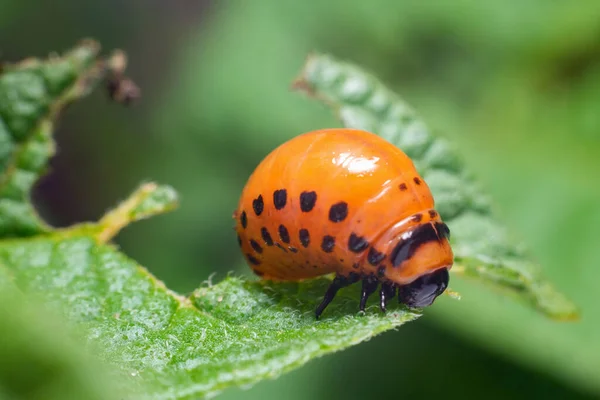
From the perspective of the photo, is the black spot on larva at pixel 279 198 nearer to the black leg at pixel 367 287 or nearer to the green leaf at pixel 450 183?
the black leg at pixel 367 287

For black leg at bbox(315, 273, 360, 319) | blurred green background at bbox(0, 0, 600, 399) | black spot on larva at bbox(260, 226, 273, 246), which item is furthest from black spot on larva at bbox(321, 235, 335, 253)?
blurred green background at bbox(0, 0, 600, 399)

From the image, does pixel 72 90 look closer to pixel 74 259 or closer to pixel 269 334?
pixel 74 259

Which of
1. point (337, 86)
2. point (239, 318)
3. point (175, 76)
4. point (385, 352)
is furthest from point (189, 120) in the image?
point (239, 318)

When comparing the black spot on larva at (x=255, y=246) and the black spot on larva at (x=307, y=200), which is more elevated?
the black spot on larva at (x=307, y=200)

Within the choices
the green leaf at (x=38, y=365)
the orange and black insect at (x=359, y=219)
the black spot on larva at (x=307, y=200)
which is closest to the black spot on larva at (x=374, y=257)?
the orange and black insect at (x=359, y=219)

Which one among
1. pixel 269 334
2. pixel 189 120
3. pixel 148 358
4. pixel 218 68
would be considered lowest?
pixel 148 358

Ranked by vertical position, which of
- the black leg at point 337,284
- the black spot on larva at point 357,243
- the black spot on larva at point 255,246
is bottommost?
the black leg at point 337,284

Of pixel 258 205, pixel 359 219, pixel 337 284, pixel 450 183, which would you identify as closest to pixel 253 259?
pixel 258 205
